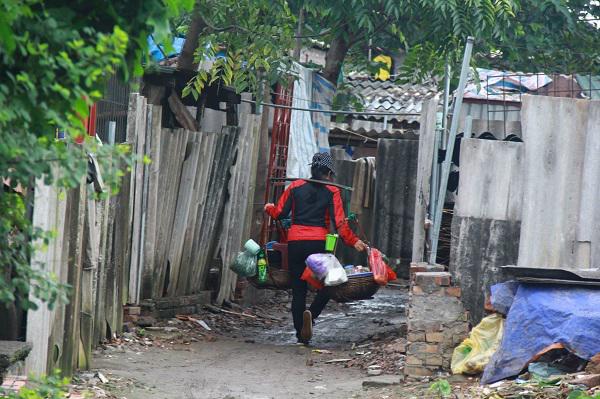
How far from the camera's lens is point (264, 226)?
12906 millimetres

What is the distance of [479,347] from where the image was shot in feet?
24.3

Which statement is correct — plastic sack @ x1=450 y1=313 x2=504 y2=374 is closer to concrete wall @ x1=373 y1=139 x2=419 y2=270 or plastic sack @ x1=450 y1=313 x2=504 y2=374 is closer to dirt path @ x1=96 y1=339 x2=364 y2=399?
dirt path @ x1=96 y1=339 x2=364 y2=399

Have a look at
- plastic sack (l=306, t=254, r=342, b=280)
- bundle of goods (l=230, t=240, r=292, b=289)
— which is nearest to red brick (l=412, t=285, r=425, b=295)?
plastic sack (l=306, t=254, r=342, b=280)

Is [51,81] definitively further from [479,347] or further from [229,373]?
[229,373]

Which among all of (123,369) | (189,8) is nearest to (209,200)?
(123,369)

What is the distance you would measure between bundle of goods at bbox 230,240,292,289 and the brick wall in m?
2.62

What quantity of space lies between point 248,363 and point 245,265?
142cm

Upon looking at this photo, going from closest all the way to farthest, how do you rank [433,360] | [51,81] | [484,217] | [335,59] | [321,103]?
→ [51,81], [433,360], [484,217], [321,103], [335,59]

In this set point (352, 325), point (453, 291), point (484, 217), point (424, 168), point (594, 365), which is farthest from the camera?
point (352, 325)

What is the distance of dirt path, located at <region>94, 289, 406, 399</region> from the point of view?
7.67 m

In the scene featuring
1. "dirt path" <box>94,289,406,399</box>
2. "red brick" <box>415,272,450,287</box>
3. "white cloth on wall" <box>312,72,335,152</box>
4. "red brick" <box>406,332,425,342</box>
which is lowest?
"dirt path" <box>94,289,406,399</box>

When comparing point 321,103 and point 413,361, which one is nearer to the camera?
point 413,361

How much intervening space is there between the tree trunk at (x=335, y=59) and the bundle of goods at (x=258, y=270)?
4459 millimetres

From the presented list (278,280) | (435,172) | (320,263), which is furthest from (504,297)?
(278,280)
